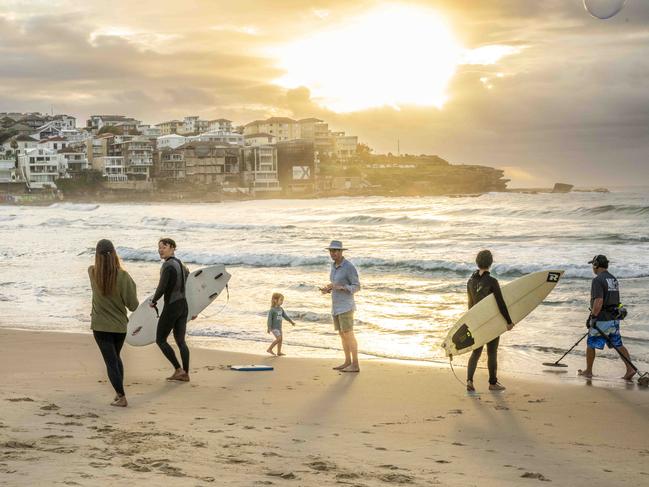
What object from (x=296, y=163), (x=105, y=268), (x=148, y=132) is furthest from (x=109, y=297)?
(x=148, y=132)

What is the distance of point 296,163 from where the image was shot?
5630 inches

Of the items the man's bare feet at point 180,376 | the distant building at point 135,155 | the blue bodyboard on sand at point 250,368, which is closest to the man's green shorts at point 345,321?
the blue bodyboard on sand at point 250,368

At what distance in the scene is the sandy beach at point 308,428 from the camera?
496 centimetres

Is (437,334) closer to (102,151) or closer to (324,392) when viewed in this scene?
(324,392)

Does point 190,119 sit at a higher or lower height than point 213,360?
higher

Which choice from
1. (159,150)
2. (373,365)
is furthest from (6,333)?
(159,150)

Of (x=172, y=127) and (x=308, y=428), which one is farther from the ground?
(x=172, y=127)

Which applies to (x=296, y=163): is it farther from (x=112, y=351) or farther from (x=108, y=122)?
(x=112, y=351)

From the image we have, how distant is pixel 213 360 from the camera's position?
980 centimetres

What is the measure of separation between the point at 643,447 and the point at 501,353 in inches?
173

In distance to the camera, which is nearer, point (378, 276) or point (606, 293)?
point (606, 293)

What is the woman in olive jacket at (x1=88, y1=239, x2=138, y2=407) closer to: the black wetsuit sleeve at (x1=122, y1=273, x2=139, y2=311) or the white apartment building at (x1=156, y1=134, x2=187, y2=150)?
the black wetsuit sleeve at (x1=122, y1=273, x2=139, y2=311)

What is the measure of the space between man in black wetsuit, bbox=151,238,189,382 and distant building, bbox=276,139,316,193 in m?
133

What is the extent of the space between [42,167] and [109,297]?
131061mm
